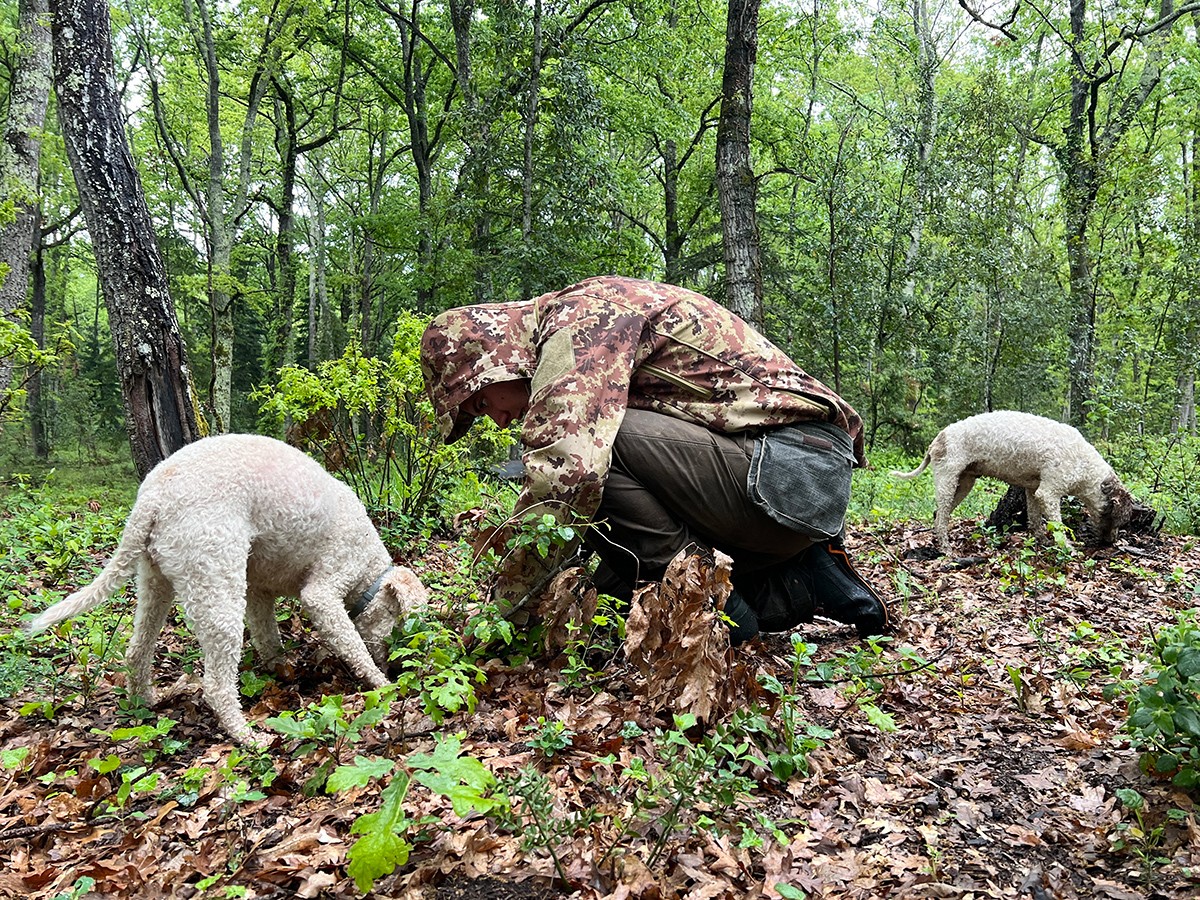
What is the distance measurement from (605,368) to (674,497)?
29.0 inches

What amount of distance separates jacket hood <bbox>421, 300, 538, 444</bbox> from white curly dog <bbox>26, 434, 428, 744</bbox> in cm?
83

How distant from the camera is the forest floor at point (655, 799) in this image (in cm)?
212

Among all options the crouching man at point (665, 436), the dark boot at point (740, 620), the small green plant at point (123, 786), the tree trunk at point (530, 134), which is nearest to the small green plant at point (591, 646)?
the crouching man at point (665, 436)

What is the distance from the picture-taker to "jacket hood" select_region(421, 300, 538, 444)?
3.72 metres

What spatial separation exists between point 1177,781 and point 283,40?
19874 millimetres

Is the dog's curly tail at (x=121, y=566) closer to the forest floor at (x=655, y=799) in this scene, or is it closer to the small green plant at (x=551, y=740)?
the forest floor at (x=655, y=799)

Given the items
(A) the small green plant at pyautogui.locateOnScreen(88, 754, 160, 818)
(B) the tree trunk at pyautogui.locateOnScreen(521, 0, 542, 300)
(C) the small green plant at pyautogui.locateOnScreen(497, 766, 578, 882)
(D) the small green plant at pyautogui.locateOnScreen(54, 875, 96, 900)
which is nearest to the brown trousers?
(C) the small green plant at pyautogui.locateOnScreen(497, 766, 578, 882)

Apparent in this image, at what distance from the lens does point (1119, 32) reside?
458 inches

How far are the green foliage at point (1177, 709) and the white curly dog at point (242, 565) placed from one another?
10.0 ft

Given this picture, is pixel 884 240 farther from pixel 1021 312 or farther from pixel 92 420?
pixel 92 420

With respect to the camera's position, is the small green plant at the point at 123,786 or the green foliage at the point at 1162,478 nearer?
the small green plant at the point at 123,786

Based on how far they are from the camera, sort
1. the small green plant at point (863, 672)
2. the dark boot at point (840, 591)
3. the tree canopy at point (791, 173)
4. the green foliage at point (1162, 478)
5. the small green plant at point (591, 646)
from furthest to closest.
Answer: the tree canopy at point (791, 173) → the green foliage at point (1162, 478) → the dark boot at point (840, 591) → the small green plant at point (591, 646) → the small green plant at point (863, 672)

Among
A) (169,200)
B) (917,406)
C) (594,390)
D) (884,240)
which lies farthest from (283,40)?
(594,390)

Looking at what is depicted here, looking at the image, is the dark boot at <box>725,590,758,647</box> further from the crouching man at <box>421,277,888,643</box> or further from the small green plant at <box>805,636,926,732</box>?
the small green plant at <box>805,636,926,732</box>
